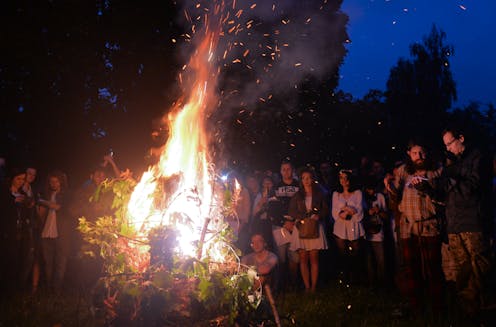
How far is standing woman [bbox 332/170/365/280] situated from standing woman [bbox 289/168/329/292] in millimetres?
413

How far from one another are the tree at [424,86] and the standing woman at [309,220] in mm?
33056

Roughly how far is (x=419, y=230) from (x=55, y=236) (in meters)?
6.26

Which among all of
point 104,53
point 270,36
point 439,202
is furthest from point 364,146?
point 439,202

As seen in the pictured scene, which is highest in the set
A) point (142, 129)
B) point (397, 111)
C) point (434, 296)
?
point (397, 111)

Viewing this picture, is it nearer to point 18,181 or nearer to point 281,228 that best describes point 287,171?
point 281,228

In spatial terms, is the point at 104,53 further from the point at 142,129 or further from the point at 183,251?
the point at 183,251

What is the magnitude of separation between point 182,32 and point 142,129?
3.77m

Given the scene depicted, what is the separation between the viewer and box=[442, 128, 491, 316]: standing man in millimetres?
5816

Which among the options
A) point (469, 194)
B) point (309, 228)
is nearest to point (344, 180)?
point (309, 228)

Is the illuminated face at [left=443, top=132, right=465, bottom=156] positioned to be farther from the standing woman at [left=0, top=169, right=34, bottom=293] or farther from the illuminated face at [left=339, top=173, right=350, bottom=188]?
the standing woman at [left=0, top=169, right=34, bottom=293]

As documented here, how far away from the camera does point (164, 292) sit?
4652mm

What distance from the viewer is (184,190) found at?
17.9 feet

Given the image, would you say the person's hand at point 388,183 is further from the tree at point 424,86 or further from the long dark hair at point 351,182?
the tree at point 424,86

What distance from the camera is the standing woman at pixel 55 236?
28.6ft
